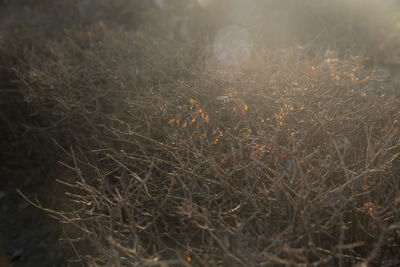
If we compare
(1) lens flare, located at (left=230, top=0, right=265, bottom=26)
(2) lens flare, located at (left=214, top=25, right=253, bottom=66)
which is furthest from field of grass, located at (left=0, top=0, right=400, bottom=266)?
(1) lens flare, located at (left=230, top=0, right=265, bottom=26)

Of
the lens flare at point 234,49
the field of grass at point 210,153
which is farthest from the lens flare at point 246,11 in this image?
the field of grass at point 210,153

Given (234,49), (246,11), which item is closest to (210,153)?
(234,49)

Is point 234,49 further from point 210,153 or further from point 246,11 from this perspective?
point 246,11

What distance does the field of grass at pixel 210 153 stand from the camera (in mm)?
2164

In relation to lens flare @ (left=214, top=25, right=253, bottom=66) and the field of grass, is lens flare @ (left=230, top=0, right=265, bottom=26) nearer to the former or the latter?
lens flare @ (left=214, top=25, right=253, bottom=66)

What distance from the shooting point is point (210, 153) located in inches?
100

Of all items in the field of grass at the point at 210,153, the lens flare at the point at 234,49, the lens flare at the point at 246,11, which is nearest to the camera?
the field of grass at the point at 210,153

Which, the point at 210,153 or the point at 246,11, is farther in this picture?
the point at 246,11

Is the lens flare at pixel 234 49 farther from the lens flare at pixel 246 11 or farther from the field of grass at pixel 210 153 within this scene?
the lens flare at pixel 246 11

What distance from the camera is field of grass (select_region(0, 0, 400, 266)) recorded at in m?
2.16

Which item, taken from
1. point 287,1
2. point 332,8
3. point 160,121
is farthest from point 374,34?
point 160,121

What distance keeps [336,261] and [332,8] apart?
6.45 metres

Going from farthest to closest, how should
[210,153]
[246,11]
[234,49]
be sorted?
[246,11] → [234,49] → [210,153]

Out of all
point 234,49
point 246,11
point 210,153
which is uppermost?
point 246,11
